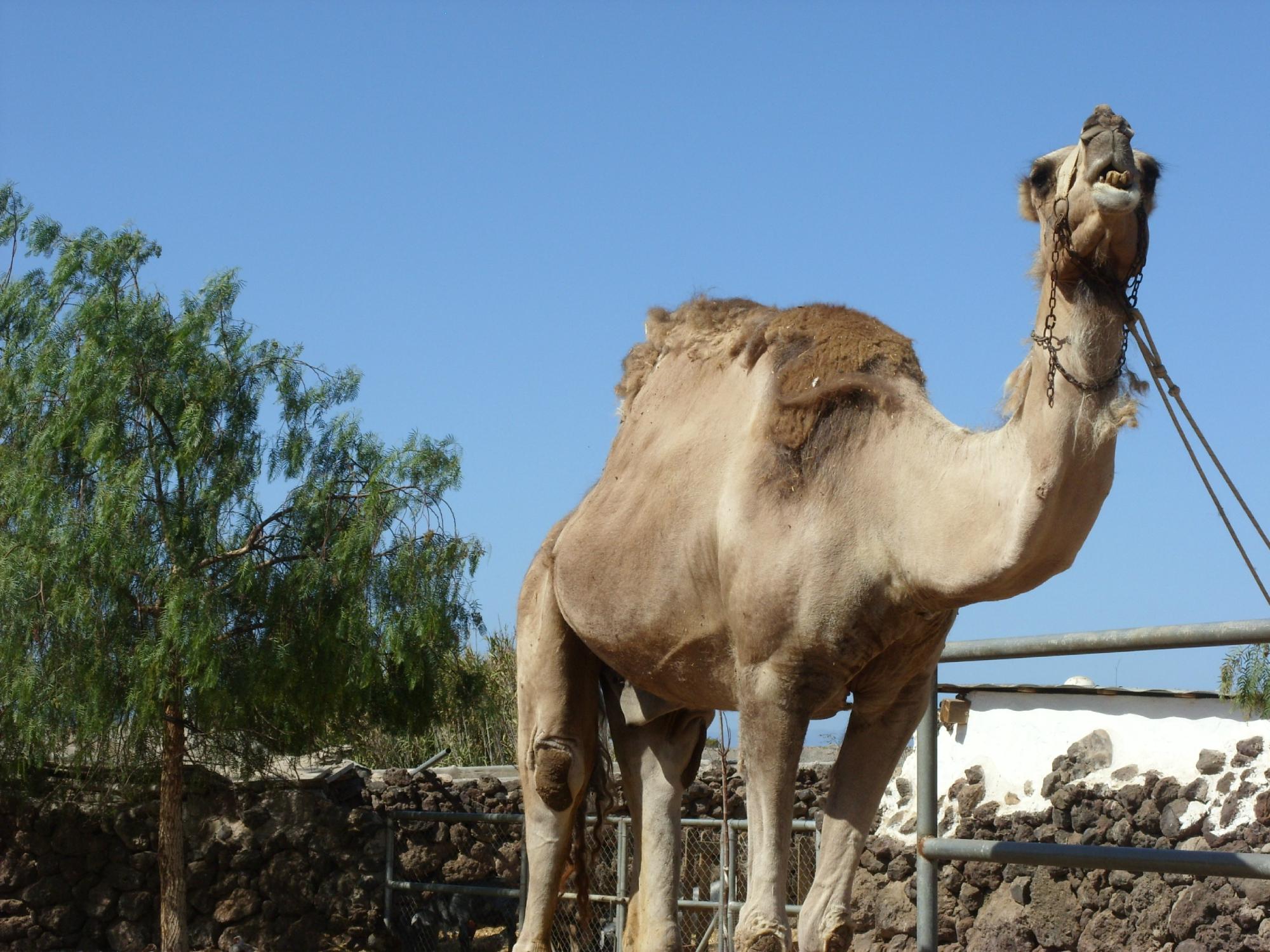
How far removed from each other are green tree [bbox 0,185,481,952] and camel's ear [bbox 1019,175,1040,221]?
10.5 m

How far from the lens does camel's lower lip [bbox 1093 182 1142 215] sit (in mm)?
3027

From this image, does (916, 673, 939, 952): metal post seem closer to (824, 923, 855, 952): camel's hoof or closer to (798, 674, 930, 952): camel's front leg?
(798, 674, 930, 952): camel's front leg

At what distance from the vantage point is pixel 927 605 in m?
3.62

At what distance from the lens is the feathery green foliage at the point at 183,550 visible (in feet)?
40.8

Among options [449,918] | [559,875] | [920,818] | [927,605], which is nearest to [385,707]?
[449,918]

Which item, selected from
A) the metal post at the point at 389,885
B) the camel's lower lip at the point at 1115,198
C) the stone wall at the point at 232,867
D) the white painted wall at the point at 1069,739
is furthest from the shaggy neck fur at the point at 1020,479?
the stone wall at the point at 232,867

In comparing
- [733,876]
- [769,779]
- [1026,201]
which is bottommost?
[733,876]

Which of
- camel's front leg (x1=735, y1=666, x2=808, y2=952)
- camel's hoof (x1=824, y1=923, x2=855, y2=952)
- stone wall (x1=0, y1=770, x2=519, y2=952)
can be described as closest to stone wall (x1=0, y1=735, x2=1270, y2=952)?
stone wall (x1=0, y1=770, x2=519, y2=952)

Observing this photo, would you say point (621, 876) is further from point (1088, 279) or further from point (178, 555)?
point (1088, 279)

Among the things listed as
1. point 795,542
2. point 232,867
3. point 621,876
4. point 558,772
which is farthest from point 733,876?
point 795,542

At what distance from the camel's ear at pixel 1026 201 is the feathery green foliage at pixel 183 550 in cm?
1048

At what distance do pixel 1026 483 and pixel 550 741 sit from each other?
93.0 inches

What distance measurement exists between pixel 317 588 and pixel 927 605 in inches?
415

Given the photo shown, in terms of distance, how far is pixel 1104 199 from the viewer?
3.03 meters
